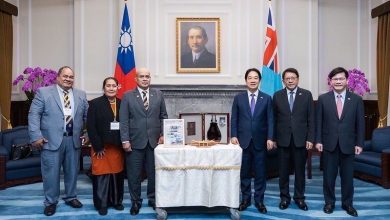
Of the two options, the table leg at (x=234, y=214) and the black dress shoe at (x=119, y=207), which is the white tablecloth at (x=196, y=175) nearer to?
the table leg at (x=234, y=214)

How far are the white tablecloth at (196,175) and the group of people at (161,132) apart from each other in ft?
1.17

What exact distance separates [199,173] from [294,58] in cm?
508

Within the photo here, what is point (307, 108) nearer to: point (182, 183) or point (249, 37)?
point (182, 183)

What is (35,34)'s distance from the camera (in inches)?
335

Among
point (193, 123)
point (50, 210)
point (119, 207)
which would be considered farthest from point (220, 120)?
point (50, 210)

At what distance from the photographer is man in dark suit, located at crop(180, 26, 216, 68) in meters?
8.22

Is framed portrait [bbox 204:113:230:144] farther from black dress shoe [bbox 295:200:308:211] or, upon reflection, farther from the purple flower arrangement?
black dress shoe [bbox 295:200:308:211]

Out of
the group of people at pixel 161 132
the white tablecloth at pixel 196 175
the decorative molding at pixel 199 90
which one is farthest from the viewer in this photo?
the decorative molding at pixel 199 90

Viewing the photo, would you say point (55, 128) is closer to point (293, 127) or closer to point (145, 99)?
point (145, 99)

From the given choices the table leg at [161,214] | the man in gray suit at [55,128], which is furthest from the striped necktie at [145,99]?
the table leg at [161,214]

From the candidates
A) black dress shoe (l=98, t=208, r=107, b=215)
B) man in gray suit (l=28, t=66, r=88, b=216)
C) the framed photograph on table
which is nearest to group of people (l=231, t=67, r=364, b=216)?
the framed photograph on table

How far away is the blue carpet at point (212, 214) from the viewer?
4.21 m

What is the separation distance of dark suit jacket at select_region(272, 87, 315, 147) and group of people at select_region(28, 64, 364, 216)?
0.03ft

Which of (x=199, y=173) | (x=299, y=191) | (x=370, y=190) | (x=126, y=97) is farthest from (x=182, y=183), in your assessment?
(x=370, y=190)
